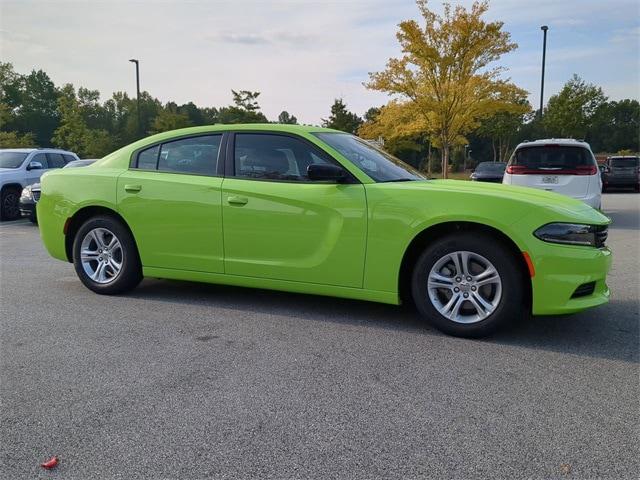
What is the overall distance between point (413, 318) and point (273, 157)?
1.79 meters

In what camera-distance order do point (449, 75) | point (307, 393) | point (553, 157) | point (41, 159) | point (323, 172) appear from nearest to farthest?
1. point (307, 393)
2. point (323, 172)
3. point (553, 157)
4. point (41, 159)
5. point (449, 75)

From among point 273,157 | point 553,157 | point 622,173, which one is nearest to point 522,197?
point 273,157

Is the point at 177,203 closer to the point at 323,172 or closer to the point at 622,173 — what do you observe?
the point at 323,172

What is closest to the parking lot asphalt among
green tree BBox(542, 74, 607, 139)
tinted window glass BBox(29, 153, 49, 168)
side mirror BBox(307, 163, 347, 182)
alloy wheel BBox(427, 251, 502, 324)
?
alloy wheel BBox(427, 251, 502, 324)

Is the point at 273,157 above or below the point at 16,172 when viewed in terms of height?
above

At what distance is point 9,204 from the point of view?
12.7m

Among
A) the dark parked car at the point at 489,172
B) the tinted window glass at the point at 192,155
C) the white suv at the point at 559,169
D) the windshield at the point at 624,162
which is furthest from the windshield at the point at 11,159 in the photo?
the windshield at the point at 624,162

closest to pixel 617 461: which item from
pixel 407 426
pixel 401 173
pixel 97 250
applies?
pixel 407 426

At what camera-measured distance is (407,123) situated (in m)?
21.7

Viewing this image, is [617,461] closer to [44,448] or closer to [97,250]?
[44,448]

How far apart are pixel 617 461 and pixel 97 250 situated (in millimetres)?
4604

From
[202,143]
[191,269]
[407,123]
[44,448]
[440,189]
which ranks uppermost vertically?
[407,123]

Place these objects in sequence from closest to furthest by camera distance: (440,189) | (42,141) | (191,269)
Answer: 1. (440,189)
2. (191,269)
3. (42,141)

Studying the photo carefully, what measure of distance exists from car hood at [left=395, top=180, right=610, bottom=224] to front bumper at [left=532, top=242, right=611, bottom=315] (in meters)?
0.26
